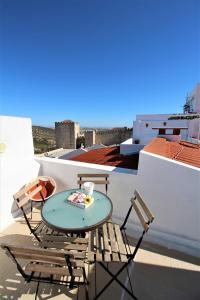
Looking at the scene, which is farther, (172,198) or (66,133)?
(66,133)

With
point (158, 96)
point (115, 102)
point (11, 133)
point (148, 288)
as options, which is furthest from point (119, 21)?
point (115, 102)

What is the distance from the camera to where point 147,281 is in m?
1.90

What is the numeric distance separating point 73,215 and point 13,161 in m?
2.03

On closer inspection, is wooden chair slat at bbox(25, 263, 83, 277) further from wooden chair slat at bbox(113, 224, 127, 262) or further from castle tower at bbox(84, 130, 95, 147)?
castle tower at bbox(84, 130, 95, 147)

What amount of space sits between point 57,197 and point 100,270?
1.12 m

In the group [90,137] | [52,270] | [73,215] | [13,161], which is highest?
[13,161]

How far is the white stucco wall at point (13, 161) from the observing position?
2.87 metres

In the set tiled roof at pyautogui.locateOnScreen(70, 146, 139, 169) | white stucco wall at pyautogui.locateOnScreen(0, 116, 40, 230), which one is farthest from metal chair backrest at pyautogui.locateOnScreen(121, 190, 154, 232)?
white stucco wall at pyautogui.locateOnScreen(0, 116, 40, 230)

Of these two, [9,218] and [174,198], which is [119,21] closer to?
[174,198]

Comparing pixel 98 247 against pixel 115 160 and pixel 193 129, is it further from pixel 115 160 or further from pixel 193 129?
pixel 193 129

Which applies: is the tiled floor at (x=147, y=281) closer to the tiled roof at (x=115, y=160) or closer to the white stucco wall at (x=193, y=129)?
the tiled roof at (x=115, y=160)

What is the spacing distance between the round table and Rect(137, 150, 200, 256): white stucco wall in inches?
36.1

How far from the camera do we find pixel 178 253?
2.34 metres

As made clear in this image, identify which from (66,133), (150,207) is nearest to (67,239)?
(150,207)
